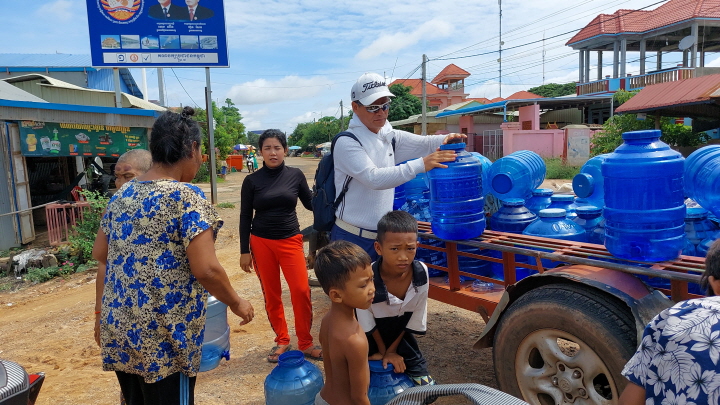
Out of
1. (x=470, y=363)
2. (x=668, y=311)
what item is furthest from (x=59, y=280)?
(x=668, y=311)

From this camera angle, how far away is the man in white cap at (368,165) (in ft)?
9.47

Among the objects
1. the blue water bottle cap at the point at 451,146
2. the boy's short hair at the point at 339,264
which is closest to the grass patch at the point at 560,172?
the blue water bottle cap at the point at 451,146

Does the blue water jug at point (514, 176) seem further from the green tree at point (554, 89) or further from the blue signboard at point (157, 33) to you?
the green tree at point (554, 89)

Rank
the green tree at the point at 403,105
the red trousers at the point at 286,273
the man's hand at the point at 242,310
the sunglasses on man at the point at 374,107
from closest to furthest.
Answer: the man's hand at the point at 242,310 < the sunglasses on man at the point at 374,107 < the red trousers at the point at 286,273 < the green tree at the point at 403,105

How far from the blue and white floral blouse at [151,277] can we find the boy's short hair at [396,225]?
92cm

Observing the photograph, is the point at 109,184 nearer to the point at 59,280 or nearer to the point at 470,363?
the point at 59,280

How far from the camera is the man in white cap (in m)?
2.89

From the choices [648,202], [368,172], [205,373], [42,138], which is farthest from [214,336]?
[42,138]

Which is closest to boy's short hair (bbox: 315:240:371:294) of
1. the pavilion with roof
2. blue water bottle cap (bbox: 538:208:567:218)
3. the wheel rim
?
the wheel rim

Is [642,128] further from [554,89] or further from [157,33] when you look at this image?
[554,89]

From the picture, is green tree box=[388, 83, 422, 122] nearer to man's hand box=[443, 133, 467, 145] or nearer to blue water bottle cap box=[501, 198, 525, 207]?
blue water bottle cap box=[501, 198, 525, 207]

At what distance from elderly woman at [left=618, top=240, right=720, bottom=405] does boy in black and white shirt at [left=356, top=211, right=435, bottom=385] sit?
1.21 m

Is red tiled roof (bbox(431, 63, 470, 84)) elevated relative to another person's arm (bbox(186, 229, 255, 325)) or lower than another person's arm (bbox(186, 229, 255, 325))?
elevated

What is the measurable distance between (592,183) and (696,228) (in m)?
0.73
